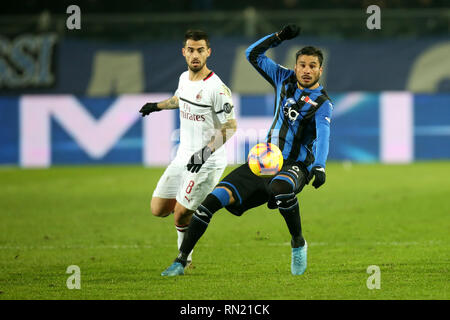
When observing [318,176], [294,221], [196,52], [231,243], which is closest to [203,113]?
[196,52]

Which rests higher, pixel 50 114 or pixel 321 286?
pixel 50 114

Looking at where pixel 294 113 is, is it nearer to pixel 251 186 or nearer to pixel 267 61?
pixel 267 61

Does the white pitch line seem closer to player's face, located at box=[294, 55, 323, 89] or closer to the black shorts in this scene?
the black shorts

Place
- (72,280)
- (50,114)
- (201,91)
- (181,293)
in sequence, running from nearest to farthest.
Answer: (181,293), (72,280), (201,91), (50,114)

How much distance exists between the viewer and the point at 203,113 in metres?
7.14

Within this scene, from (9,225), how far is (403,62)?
10462 mm

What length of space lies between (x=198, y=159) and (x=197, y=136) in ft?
0.86

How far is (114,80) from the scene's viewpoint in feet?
58.4

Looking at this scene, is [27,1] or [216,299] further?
[27,1]

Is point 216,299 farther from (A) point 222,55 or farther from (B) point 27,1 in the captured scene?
(B) point 27,1

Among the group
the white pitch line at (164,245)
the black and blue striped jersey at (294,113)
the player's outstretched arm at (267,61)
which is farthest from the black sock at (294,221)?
the white pitch line at (164,245)

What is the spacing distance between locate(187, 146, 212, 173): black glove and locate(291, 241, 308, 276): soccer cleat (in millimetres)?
1119

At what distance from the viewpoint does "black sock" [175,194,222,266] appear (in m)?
6.56
